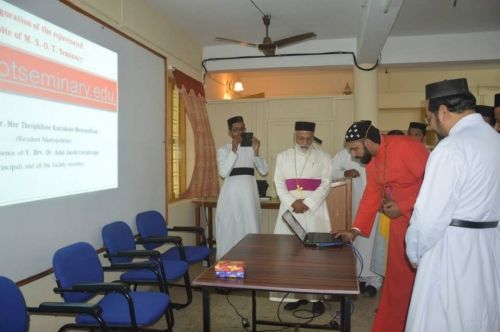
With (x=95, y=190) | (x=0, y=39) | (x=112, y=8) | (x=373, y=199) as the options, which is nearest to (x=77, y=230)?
(x=95, y=190)

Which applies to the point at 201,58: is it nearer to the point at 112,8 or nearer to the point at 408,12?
the point at 112,8

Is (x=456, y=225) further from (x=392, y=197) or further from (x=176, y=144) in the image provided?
(x=176, y=144)

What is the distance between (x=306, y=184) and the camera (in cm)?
378

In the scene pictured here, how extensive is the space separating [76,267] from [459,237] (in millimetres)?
2171

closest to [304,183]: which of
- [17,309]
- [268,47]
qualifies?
[268,47]

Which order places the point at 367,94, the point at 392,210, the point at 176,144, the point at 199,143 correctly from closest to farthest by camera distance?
the point at 392,210 < the point at 199,143 < the point at 176,144 < the point at 367,94

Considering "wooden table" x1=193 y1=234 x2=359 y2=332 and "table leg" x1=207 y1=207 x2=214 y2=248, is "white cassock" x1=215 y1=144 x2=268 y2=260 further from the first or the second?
"wooden table" x1=193 y1=234 x2=359 y2=332

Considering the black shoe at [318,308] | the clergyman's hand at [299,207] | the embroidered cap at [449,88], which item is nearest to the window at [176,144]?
the clergyman's hand at [299,207]

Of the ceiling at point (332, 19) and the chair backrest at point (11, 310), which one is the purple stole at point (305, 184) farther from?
the chair backrest at point (11, 310)

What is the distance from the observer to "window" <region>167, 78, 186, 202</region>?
4977 millimetres

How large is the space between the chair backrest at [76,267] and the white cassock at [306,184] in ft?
5.58

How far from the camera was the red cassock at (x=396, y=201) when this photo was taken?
2.63 metres

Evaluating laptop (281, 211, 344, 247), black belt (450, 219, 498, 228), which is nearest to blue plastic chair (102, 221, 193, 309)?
laptop (281, 211, 344, 247)

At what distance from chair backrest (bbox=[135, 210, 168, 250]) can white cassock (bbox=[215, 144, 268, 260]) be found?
0.68m
